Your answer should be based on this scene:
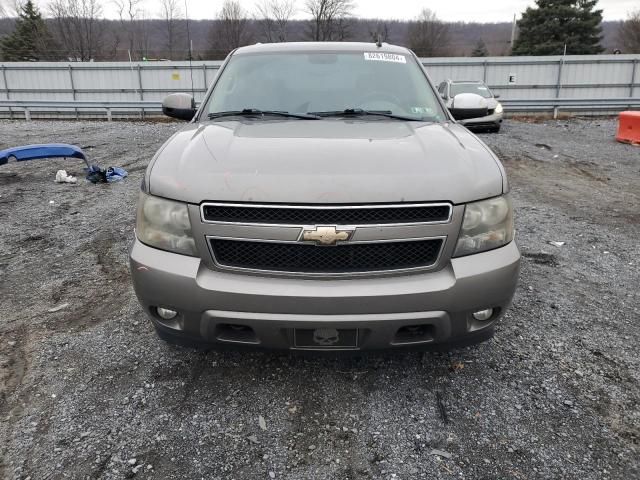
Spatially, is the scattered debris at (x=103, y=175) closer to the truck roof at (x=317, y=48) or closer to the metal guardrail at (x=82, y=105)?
the truck roof at (x=317, y=48)

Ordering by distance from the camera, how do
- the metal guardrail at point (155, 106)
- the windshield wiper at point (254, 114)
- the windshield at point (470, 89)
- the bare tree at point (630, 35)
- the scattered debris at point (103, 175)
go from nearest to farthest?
the windshield wiper at point (254, 114)
the scattered debris at point (103, 175)
the windshield at point (470, 89)
the metal guardrail at point (155, 106)
the bare tree at point (630, 35)

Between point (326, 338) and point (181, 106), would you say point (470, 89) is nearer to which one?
point (181, 106)

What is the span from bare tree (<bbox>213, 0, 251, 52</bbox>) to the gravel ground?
54.7m

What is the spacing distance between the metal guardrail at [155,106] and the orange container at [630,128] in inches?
233

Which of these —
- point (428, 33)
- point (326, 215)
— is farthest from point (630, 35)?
point (326, 215)

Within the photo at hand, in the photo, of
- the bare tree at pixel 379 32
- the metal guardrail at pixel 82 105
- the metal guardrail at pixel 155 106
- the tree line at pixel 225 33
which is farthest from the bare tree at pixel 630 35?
the metal guardrail at pixel 82 105

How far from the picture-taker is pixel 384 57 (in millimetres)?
3967

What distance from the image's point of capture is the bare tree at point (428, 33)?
61525mm

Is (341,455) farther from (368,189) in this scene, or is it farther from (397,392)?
(368,189)

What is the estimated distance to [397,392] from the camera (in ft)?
9.02

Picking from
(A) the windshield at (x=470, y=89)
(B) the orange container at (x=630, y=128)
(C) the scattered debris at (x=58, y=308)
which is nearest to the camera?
(C) the scattered debris at (x=58, y=308)

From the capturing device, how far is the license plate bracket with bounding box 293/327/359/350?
2.33m

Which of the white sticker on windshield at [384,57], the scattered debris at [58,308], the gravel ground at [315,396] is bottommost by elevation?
the gravel ground at [315,396]

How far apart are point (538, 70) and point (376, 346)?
2424cm
